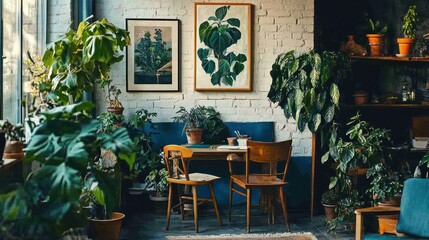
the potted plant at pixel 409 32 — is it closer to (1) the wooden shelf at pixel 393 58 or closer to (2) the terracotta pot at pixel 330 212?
(1) the wooden shelf at pixel 393 58

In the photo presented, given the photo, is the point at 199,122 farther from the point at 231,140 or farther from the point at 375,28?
the point at 375,28

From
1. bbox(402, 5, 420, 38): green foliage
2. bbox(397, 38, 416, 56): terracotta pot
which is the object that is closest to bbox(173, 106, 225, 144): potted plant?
bbox(397, 38, 416, 56): terracotta pot

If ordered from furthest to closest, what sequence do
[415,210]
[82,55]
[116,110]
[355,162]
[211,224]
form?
[116,110] < [211,224] < [355,162] < [82,55] < [415,210]

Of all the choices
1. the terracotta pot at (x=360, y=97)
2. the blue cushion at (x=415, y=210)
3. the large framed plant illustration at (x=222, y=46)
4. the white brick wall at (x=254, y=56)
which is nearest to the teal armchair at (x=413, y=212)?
the blue cushion at (x=415, y=210)

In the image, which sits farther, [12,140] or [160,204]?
[160,204]

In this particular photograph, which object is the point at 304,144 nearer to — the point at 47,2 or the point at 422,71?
the point at 422,71

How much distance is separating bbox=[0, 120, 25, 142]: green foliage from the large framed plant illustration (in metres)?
3.42

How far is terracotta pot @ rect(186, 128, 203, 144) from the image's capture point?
7574 mm

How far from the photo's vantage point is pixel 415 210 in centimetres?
483

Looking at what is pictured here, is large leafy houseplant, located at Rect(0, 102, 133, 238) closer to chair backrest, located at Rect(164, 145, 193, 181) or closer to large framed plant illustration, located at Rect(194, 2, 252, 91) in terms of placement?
chair backrest, located at Rect(164, 145, 193, 181)

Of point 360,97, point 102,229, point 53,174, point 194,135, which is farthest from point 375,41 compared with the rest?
point 53,174

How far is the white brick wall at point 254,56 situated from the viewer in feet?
25.6

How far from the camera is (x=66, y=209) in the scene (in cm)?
344

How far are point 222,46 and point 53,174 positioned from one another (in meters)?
4.61
